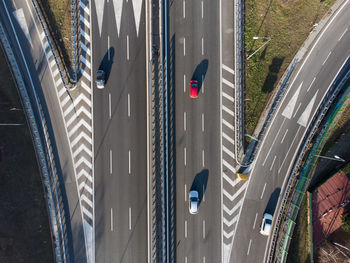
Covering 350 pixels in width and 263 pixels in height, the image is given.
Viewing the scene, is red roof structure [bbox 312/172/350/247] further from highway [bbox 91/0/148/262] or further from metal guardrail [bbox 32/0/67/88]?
metal guardrail [bbox 32/0/67/88]

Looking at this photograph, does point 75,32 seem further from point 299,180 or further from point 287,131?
point 299,180

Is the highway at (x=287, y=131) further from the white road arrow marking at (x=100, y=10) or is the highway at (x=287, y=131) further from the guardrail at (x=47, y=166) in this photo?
the white road arrow marking at (x=100, y=10)

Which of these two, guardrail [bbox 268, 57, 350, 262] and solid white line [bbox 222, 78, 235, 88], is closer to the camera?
guardrail [bbox 268, 57, 350, 262]

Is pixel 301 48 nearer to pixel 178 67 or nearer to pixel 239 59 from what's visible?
pixel 239 59

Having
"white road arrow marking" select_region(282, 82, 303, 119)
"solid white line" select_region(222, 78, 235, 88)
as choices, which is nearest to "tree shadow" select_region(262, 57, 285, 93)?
"white road arrow marking" select_region(282, 82, 303, 119)

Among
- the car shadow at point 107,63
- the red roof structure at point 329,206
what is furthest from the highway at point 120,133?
the red roof structure at point 329,206

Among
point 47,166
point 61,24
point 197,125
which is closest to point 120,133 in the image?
point 197,125
